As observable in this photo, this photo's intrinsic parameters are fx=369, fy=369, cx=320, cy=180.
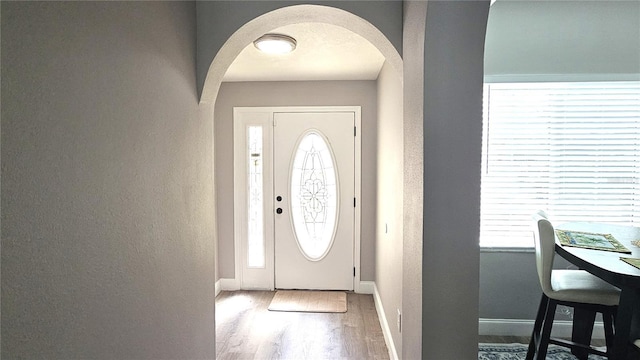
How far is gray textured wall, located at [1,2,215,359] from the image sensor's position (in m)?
0.80

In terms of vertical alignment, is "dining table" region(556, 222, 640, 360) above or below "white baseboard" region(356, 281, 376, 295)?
above

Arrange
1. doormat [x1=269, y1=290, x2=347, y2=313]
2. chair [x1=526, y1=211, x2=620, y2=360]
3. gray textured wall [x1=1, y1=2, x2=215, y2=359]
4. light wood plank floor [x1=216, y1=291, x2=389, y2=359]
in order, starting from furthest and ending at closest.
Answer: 1. doormat [x1=269, y1=290, x2=347, y2=313]
2. light wood plank floor [x1=216, y1=291, x2=389, y2=359]
3. chair [x1=526, y1=211, x2=620, y2=360]
4. gray textured wall [x1=1, y1=2, x2=215, y2=359]

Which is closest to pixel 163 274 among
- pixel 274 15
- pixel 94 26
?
pixel 94 26

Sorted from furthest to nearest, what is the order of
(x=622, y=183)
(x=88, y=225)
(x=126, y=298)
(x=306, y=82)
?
(x=306, y=82), (x=622, y=183), (x=126, y=298), (x=88, y=225)

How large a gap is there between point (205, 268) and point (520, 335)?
2534 millimetres

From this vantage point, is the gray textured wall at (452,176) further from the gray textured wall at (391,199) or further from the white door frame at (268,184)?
the white door frame at (268,184)

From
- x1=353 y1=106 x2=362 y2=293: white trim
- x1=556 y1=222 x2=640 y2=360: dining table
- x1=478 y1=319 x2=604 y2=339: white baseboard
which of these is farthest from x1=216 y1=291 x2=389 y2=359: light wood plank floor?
x1=556 y1=222 x2=640 y2=360: dining table

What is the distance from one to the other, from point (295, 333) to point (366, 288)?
1207 mm

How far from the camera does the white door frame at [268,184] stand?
4012mm

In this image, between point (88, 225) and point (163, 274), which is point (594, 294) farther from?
point (88, 225)

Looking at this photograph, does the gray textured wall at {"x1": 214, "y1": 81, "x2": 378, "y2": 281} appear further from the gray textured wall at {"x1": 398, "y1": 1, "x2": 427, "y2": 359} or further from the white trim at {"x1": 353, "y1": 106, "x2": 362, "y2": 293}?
the gray textured wall at {"x1": 398, "y1": 1, "x2": 427, "y2": 359}

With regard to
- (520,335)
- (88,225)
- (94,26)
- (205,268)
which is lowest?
(520,335)

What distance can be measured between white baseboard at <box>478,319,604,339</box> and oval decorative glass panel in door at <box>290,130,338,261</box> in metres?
1.75

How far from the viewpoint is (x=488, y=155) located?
2908 millimetres
